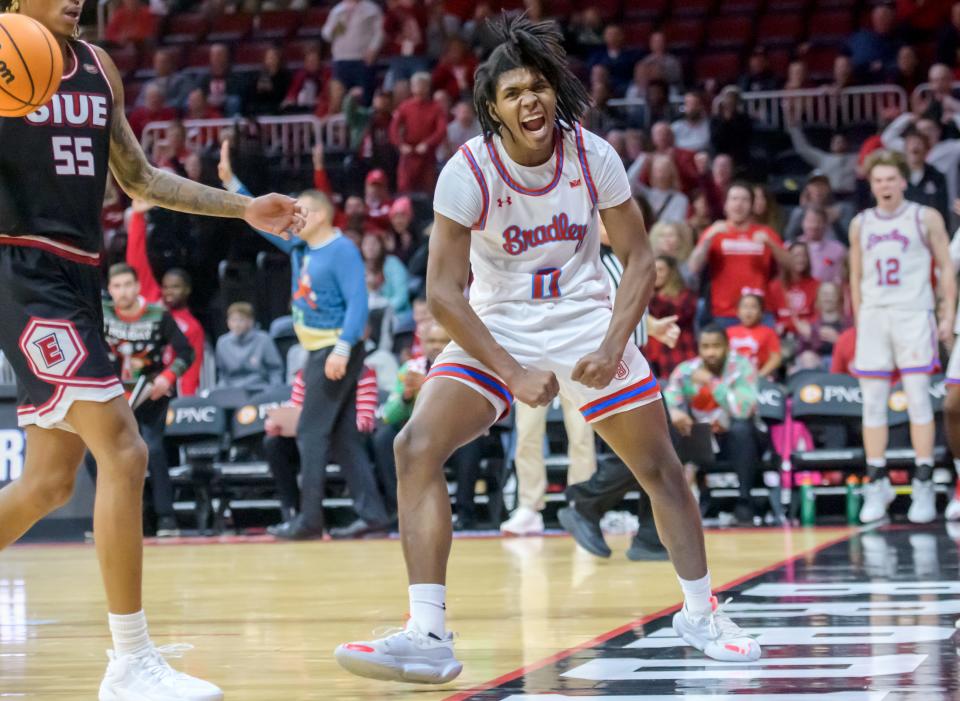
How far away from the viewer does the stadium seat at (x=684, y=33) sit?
55.7 ft

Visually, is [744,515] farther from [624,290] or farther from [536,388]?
[536,388]

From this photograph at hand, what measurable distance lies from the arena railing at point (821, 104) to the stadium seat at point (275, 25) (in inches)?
213

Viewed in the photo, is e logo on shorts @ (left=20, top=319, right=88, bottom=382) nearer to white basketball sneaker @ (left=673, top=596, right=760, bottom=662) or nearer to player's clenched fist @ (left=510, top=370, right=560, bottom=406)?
player's clenched fist @ (left=510, top=370, right=560, bottom=406)

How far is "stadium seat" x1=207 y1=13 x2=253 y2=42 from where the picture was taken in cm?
1931

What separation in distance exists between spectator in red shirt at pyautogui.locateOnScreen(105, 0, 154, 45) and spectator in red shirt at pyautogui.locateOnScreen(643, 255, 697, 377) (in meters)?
10.6

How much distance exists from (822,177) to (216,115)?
697cm

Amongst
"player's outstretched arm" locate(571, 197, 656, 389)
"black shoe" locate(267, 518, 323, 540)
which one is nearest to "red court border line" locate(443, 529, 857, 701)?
"player's outstretched arm" locate(571, 197, 656, 389)

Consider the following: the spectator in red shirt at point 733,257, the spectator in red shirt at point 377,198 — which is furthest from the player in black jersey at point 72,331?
the spectator in red shirt at point 377,198

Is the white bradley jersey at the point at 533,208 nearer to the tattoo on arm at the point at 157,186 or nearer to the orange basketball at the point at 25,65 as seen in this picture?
the tattoo on arm at the point at 157,186

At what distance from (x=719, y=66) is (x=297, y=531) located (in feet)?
28.0

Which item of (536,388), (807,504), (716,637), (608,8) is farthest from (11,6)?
(608,8)

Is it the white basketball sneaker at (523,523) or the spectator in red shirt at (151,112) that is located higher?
the spectator in red shirt at (151,112)

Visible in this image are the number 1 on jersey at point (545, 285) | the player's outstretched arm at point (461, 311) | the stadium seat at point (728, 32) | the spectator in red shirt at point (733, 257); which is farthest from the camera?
the stadium seat at point (728, 32)

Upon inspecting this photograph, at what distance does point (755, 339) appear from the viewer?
10750mm
